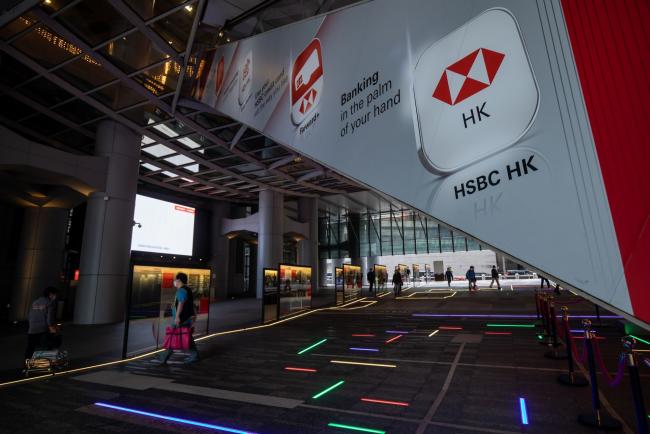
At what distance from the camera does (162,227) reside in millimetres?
21531

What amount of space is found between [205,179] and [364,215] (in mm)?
19969

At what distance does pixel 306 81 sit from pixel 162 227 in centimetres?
1849

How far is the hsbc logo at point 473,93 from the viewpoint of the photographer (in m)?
3.05

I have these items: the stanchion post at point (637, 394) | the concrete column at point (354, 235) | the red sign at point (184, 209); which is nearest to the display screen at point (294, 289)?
the stanchion post at point (637, 394)

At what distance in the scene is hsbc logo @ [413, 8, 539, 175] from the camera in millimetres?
3053

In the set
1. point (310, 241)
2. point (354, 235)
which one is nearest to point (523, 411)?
point (310, 241)

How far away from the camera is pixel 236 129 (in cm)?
1662

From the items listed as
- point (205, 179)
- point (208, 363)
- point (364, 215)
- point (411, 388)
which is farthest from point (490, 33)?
point (364, 215)

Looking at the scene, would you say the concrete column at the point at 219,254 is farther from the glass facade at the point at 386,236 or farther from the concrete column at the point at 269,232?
the glass facade at the point at 386,236

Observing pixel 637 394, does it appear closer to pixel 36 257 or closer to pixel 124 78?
pixel 124 78

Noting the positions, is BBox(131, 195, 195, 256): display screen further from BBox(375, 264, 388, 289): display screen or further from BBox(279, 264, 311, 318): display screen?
BBox(375, 264, 388, 289): display screen

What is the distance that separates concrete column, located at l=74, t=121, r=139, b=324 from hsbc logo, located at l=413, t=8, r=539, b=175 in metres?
12.7

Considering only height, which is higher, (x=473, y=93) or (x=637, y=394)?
(x=473, y=93)

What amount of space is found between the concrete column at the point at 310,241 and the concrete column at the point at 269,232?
340cm
